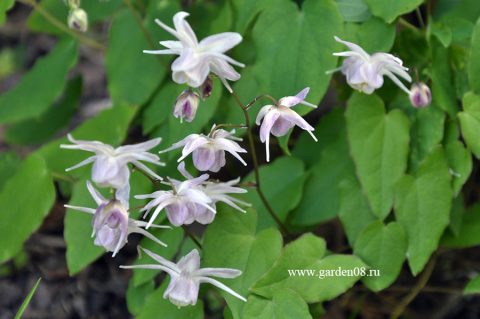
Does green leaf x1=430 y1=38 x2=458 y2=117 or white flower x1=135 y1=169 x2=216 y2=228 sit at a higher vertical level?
white flower x1=135 y1=169 x2=216 y2=228

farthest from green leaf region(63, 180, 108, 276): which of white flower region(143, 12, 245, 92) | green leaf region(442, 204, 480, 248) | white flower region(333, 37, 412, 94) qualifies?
green leaf region(442, 204, 480, 248)

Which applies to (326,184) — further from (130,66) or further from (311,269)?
(130,66)

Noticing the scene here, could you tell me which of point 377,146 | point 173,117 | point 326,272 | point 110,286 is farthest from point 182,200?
point 110,286

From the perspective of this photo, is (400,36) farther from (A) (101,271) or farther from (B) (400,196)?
(A) (101,271)

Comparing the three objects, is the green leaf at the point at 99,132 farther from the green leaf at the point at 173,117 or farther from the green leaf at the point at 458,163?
the green leaf at the point at 458,163

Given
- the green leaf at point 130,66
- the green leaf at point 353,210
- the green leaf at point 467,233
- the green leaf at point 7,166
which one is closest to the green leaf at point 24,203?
the green leaf at point 7,166

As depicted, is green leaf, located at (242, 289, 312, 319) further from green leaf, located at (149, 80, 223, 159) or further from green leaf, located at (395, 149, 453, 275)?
green leaf, located at (149, 80, 223, 159)
